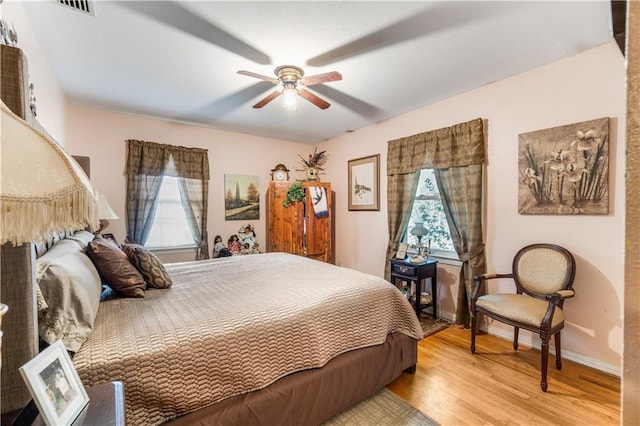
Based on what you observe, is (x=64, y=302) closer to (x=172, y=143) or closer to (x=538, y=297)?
(x=172, y=143)

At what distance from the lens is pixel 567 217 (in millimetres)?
2357

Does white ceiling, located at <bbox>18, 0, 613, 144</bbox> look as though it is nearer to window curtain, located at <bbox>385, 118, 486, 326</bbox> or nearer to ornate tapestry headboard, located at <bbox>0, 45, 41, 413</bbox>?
window curtain, located at <bbox>385, 118, 486, 326</bbox>

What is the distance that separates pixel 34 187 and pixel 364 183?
396 cm

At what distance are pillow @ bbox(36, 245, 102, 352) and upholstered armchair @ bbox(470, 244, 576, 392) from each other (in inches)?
108

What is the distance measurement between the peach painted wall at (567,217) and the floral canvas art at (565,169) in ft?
A: 0.19

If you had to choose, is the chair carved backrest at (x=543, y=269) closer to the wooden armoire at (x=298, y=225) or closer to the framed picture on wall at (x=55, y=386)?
the wooden armoire at (x=298, y=225)

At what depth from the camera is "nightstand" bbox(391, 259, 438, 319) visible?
10.1ft

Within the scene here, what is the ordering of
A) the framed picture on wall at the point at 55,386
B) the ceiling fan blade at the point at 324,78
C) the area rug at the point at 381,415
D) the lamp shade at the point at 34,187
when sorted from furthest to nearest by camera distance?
the ceiling fan blade at the point at 324,78 → the area rug at the point at 381,415 → the framed picture on wall at the point at 55,386 → the lamp shade at the point at 34,187

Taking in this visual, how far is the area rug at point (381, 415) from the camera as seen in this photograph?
66.0 inches

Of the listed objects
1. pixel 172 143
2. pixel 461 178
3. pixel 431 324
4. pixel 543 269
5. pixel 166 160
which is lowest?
pixel 431 324

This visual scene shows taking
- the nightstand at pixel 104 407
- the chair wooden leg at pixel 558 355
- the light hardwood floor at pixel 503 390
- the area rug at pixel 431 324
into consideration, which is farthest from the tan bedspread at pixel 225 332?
the chair wooden leg at pixel 558 355

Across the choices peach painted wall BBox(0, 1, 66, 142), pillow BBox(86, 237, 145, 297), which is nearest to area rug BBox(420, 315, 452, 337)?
pillow BBox(86, 237, 145, 297)

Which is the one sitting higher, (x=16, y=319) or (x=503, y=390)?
(x=16, y=319)

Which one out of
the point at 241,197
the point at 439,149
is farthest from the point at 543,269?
the point at 241,197
